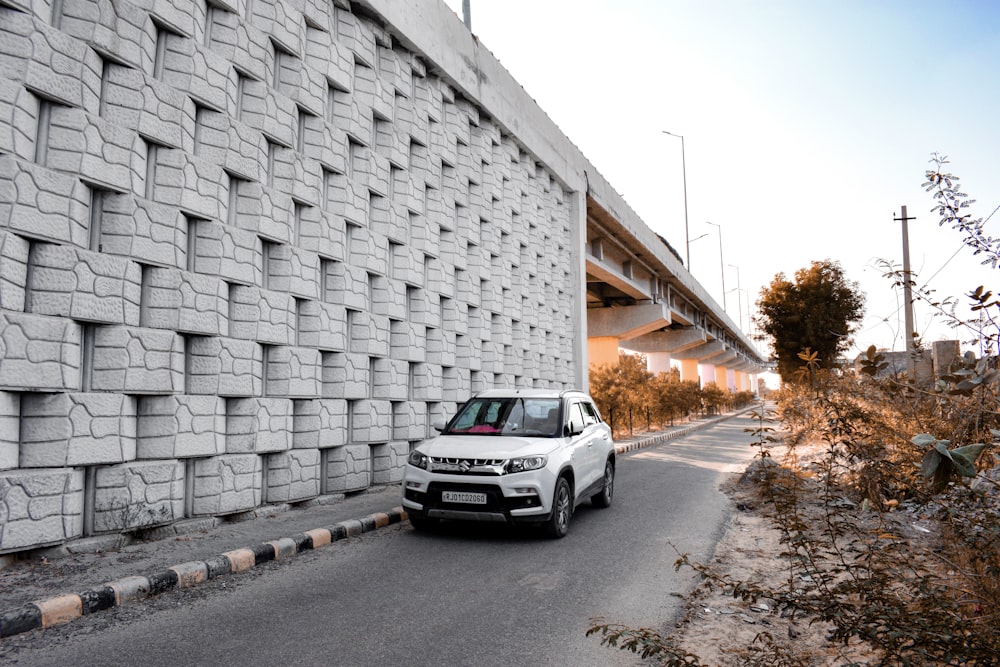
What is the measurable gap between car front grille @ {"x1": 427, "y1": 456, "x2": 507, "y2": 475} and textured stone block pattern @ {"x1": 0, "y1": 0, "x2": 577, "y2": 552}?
261cm

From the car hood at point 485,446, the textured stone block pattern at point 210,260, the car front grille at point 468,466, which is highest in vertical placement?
the textured stone block pattern at point 210,260

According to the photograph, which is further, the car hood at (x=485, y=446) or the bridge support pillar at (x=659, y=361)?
the bridge support pillar at (x=659, y=361)

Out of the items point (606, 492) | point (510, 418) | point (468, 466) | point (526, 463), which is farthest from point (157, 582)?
point (606, 492)

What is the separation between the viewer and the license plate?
6891mm

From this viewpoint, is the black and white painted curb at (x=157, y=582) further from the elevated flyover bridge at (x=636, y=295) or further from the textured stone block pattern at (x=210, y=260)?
the elevated flyover bridge at (x=636, y=295)

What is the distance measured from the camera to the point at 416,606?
4.84 metres

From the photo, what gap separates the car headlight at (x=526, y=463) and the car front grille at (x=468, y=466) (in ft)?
0.27

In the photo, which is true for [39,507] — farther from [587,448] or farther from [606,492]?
[606,492]

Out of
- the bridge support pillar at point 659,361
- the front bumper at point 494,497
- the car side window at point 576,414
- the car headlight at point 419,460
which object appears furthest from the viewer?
the bridge support pillar at point 659,361

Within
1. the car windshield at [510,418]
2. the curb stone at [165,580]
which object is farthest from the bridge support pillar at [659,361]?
the curb stone at [165,580]

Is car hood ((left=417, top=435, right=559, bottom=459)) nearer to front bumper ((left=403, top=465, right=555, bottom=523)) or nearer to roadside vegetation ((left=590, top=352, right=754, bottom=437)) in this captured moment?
front bumper ((left=403, top=465, right=555, bottom=523))

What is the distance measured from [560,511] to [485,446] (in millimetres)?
1106

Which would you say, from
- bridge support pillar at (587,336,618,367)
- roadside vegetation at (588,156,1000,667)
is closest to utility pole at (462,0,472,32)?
roadside vegetation at (588,156,1000,667)

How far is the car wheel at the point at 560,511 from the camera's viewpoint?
7.16 metres
